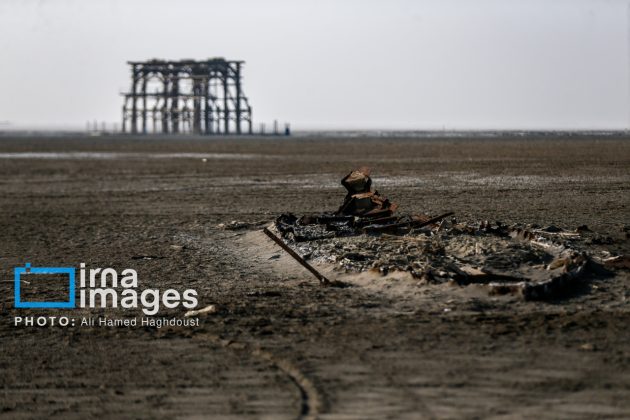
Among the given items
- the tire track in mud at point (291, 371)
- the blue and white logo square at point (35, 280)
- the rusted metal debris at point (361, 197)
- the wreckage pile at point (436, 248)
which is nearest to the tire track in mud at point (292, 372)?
the tire track in mud at point (291, 371)

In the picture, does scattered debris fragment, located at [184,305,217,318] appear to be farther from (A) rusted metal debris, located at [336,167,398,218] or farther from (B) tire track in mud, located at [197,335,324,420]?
(A) rusted metal debris, located at [336,167,398,218]

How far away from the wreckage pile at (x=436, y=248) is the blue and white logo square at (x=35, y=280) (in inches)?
97.5

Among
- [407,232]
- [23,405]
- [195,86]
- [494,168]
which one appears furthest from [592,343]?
[195,86]

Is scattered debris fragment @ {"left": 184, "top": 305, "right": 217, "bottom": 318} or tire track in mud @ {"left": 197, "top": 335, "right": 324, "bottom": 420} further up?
scattered debris fragment @ {"left": 184, "top": 305, "right": 217, "bottom": 318}

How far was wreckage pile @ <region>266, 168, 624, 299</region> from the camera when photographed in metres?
9.34

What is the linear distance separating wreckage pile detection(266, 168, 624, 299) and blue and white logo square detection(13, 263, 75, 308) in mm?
2477

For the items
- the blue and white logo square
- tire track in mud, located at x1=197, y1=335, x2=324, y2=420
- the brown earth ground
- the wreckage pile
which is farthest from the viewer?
the blue and white logo square

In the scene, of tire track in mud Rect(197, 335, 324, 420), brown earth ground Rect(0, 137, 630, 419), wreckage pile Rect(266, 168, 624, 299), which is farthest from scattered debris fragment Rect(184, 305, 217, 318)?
wreckage pile Rect(266, 168, 624, 299)

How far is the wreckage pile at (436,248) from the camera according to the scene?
934 centimetres

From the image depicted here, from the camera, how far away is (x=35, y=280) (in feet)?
36.3

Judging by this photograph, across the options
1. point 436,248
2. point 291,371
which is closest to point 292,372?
point 291,371

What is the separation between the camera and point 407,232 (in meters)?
12.1

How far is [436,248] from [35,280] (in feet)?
→ 15.3

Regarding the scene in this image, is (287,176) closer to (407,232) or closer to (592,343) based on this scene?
(407,232)
